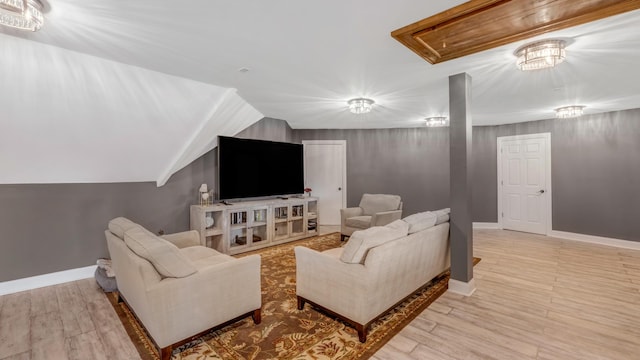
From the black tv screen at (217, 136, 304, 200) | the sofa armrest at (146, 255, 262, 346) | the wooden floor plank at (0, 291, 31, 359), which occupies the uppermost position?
the black tv screen at (217, 136, 304, 200)

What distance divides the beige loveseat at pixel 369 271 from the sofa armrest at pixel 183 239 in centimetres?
154

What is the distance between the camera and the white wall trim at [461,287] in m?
3.07

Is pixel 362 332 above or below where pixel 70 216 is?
below

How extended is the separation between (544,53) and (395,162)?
14.8 feet

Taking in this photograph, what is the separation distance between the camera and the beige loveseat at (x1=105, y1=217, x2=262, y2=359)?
6.47 ft

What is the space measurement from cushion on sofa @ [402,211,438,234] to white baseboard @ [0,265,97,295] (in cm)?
399

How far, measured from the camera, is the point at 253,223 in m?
4.80

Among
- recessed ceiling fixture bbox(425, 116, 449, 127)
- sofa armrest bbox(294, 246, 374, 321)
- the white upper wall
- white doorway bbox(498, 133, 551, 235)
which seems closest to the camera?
sofa armrest bbox(294, 246, 374, 321)

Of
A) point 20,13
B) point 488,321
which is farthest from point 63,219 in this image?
point 488,321

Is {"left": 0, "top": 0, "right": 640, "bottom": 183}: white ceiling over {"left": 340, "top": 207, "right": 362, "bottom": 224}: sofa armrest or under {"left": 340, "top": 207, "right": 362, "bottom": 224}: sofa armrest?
over

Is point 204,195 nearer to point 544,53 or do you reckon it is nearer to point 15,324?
point 15,324

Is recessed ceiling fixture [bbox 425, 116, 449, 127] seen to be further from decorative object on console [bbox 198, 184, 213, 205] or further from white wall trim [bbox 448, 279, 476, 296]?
decorative object on console [bbox 198, 184, 213, 205]

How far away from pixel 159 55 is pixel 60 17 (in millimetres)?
699

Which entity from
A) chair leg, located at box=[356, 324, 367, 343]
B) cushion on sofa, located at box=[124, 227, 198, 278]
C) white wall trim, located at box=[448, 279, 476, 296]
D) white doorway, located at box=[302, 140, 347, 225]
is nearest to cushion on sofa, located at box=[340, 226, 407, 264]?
chair leg, located at box=[356, 324, 367, 343]
